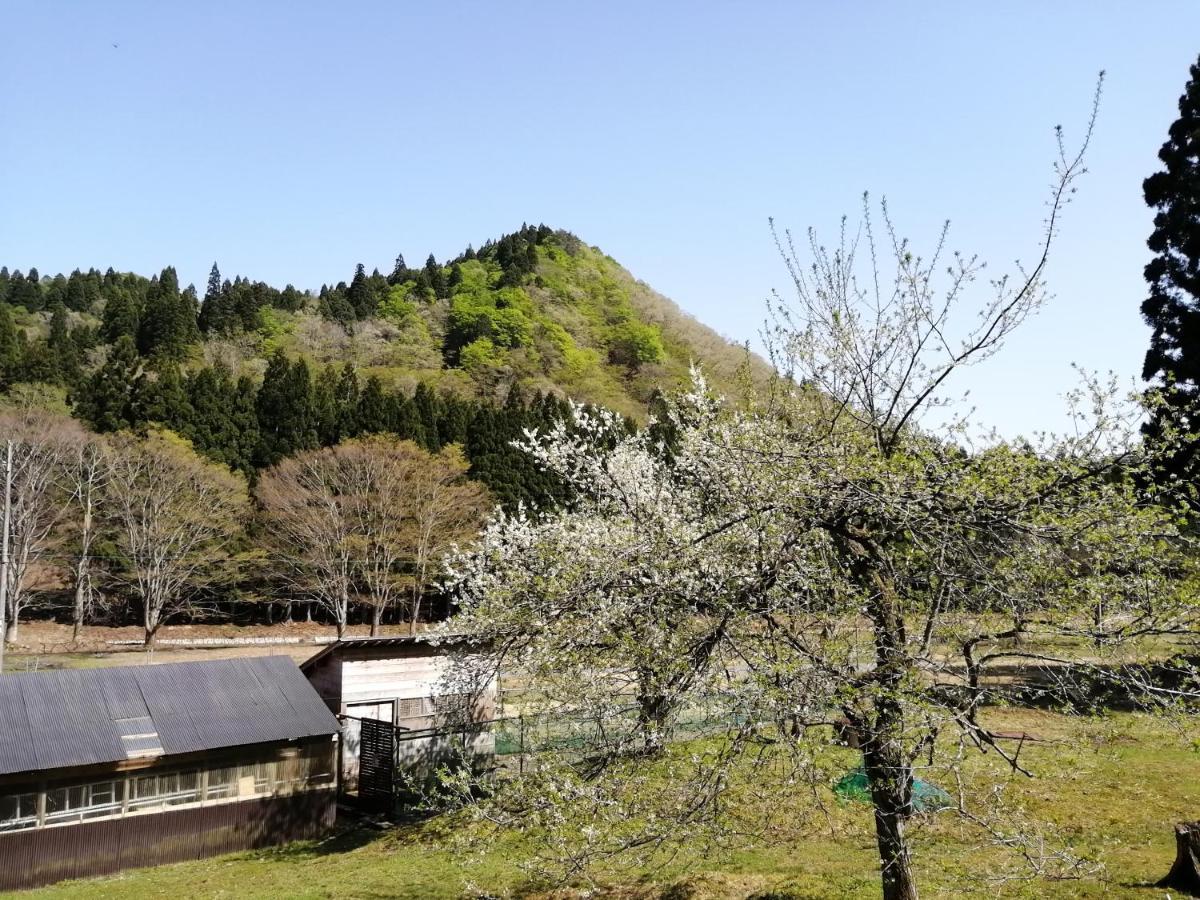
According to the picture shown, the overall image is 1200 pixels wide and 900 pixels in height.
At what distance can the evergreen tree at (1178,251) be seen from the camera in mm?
21688

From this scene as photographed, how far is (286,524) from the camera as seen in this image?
39469 mm

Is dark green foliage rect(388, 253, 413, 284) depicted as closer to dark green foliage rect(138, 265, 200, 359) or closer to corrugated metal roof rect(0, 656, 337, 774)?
dark green foliage rect(138, 265, 200, 359)

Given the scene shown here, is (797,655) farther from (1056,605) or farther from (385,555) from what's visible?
(385,555)

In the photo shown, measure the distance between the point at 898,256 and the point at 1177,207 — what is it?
1967 centimetres

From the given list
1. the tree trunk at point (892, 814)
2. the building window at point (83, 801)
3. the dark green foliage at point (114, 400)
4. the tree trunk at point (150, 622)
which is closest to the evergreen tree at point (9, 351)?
the dark green foliage at point (114, 400)

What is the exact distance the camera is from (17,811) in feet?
44.7

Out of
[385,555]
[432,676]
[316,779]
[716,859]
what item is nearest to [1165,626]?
[716,859]

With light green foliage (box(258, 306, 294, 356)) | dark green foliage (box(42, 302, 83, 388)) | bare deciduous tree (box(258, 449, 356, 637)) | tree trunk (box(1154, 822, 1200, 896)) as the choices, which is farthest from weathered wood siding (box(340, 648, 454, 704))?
light green foliage (box(258, 306, 294, 356))

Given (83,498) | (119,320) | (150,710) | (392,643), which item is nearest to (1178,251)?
(392,643)

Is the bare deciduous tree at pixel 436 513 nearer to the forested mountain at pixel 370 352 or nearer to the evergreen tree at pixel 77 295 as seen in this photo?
the forested mountain at pixel 370 352

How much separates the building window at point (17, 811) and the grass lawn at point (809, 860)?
4.06 ft

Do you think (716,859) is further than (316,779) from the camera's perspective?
No

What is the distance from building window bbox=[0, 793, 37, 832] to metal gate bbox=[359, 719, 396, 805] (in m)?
6.06

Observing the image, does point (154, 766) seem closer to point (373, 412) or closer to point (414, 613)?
point (414, 613)
